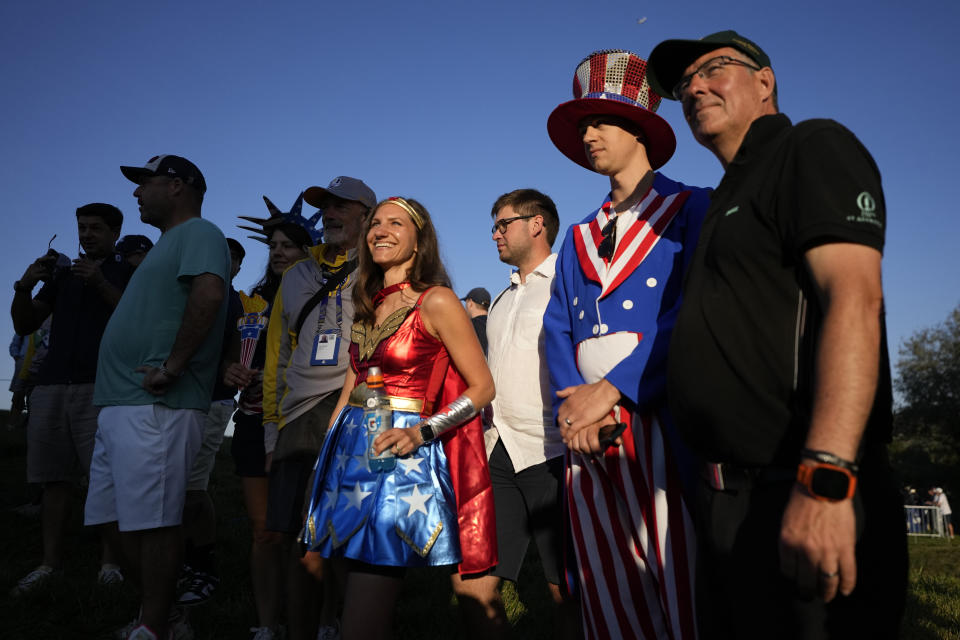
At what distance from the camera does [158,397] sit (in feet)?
12.7

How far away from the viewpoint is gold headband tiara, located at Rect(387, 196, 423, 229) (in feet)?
11.8

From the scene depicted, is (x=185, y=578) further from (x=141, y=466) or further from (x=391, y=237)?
(x=391, y=237)

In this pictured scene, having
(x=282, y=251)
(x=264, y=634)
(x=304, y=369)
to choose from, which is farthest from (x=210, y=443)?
(x=304, y=369)

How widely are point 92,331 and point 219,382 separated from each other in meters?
1.12

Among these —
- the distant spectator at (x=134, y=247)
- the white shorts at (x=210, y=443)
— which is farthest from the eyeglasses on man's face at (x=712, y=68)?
the distant spectator at (x=134, y=247)

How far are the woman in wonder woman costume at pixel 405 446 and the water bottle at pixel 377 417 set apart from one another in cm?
3

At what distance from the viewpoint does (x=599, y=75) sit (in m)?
3.06

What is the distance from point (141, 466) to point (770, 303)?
3383 mm

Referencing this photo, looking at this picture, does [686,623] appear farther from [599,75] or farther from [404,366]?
[599,75]

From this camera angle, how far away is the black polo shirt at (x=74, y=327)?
571cm

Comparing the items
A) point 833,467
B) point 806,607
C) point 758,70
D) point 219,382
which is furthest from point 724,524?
point 219,382

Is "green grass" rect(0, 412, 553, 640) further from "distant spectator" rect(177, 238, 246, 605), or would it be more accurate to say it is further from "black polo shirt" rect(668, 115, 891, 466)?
"black polo shirt" rect(668, 115, 891, 466)

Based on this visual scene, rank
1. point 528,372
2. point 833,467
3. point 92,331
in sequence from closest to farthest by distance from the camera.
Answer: point 833,467
point 528,372
point 92,331

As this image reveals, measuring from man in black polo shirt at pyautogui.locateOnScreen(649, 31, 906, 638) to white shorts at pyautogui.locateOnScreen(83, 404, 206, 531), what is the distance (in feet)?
9.68
